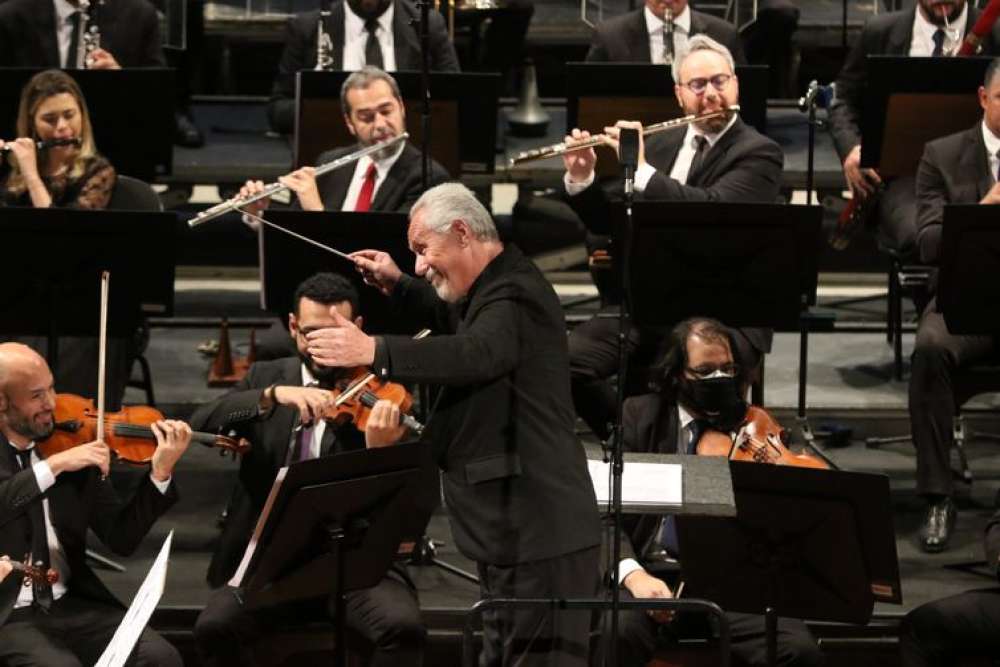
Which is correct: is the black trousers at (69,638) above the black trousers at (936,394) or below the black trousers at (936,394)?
below

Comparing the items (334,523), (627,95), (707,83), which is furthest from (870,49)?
(334,523)

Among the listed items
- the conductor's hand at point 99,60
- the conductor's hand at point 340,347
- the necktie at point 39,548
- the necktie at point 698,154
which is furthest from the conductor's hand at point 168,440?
the conductor's hand at point 99,60

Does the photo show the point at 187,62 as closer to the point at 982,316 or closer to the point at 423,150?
the point at 423,150

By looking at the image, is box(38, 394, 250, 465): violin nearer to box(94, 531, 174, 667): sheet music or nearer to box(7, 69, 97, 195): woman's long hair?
box(7, 69, 97, 195): woman's long hair

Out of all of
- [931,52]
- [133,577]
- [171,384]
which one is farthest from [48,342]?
[931,52]

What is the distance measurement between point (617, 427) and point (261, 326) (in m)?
3.36

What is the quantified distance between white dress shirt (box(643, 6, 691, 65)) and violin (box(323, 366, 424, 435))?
8.91 feet

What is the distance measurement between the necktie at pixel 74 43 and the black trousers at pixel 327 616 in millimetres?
3204

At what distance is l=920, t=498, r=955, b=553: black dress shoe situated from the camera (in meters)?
6.05

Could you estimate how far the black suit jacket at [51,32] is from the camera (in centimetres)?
780

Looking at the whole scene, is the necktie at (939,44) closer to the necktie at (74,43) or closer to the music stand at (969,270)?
the music stand at (969,270)

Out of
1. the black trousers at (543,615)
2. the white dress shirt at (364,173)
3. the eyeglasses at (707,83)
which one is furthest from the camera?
the white dress shirt at (364,173)

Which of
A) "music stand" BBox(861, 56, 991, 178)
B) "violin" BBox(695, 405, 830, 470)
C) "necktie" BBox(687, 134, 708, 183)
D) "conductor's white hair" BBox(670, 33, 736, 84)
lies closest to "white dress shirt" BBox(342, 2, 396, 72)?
"conductor's white hair" BBox(670, 33, 736, 84)

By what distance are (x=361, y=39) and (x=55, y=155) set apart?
1.74m
